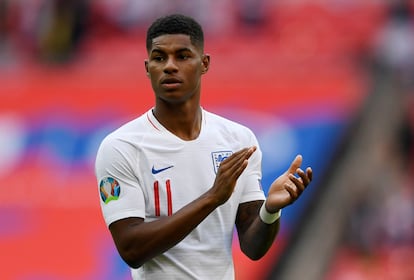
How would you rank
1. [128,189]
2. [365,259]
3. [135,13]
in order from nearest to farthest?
→ [128,189], [365,259], [135,13]

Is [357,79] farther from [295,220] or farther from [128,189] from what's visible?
[128,189]

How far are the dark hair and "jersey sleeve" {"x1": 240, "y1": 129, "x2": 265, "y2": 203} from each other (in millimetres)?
528

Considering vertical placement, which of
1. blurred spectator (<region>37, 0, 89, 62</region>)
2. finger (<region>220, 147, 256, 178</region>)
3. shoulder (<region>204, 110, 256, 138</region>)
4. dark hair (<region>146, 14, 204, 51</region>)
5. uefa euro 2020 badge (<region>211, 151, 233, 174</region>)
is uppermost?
blurred spectator (<region>37, 0, 89, 62</region>)

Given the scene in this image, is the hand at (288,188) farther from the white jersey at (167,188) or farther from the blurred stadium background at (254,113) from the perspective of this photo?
the blurred stadium background at (254,113)

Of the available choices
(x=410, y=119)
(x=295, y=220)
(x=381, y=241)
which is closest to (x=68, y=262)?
(x=295, y=220)

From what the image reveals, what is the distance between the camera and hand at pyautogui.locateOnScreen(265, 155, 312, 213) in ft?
14.5

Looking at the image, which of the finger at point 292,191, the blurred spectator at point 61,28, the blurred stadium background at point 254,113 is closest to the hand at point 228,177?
the finger at point 292,191

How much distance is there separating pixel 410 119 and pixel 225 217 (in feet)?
24.1

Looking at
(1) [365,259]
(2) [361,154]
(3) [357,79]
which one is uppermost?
(3) [357,79]

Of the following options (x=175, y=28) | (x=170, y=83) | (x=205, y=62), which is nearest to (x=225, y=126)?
(x=205, y=62)

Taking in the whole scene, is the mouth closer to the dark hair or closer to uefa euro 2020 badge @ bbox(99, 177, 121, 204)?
the dark hair

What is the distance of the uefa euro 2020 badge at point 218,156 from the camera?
4664 mm

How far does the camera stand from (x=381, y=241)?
10.6 meters

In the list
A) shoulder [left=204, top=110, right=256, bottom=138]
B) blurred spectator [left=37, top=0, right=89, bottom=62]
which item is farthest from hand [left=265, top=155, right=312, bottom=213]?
blurred spectator [left=37, top=0, right=89, bottom=62]
